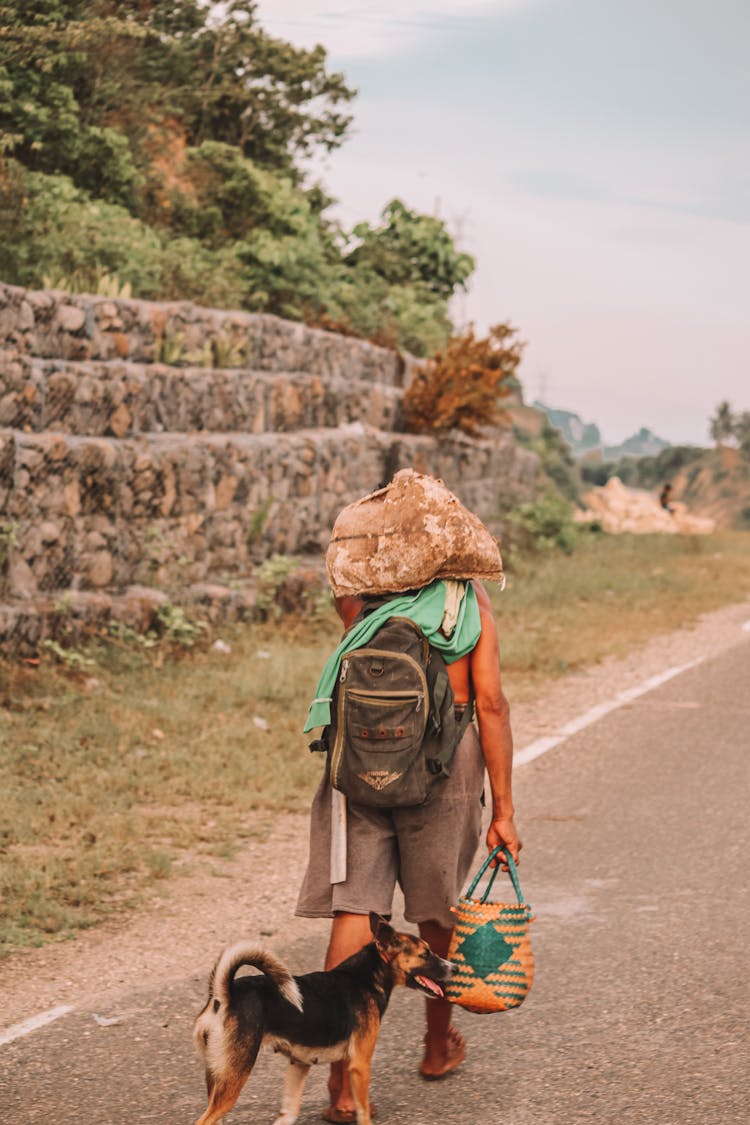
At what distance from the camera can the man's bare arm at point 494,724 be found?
448 cm

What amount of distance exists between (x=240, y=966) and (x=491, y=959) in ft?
2.85

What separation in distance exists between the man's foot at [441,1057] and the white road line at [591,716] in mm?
4837

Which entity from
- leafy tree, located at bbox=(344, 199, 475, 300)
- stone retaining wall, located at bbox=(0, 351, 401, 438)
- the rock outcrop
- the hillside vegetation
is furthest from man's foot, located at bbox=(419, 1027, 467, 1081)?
the rock outcrop

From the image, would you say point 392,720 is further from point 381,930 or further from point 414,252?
point 414,252

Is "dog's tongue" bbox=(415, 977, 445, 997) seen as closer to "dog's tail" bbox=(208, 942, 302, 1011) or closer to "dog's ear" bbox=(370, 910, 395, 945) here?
"dog's ear" bbox=(370, 910, 395, 945)

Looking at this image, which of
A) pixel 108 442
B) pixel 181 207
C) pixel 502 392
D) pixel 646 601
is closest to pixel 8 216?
pixel 108 442

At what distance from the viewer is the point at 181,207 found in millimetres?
20078

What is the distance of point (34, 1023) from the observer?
17.3 feet

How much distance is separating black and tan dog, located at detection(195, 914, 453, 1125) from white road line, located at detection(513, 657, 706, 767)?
17.7 feet

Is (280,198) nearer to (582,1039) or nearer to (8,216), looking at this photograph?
(8,216)

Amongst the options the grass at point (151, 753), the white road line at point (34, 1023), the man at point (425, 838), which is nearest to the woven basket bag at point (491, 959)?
the man at point (425, 838)

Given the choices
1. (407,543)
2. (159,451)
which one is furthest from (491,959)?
(159,451)

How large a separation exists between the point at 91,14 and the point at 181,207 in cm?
301

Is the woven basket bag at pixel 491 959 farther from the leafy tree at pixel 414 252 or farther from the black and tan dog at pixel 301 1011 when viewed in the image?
the leafy tree at pixel 414 252
